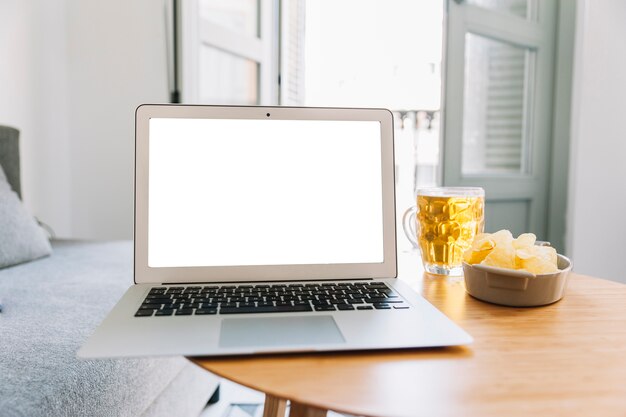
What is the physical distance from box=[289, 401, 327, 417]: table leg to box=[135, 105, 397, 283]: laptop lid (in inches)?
7.2

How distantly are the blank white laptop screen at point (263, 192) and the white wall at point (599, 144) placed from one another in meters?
1.69

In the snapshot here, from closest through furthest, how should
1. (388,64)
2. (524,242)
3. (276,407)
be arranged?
(524,242), (276,407), (388,64)

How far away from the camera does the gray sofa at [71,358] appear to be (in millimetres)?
732

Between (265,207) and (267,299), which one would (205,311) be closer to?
(267,299)

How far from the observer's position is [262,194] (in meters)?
0.76

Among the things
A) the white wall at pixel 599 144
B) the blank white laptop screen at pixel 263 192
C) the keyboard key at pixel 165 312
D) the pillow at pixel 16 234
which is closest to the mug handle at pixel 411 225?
the blank white laptop screen at pixel 263 192

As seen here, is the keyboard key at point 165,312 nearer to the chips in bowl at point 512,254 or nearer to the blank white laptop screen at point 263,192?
the blank white laptop screen at point 263,192

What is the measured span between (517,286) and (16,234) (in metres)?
1.35

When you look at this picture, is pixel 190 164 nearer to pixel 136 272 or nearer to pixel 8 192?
pixel 136 272

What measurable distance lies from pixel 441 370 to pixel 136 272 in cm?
45

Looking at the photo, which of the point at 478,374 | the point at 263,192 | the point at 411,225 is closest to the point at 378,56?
the point at 411,225

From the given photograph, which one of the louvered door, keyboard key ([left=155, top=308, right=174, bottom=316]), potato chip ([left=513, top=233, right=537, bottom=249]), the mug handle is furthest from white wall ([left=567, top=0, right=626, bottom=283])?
keyboard key ([left=155, top=308, right=174, bottom=316])

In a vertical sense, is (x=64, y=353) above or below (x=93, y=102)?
below

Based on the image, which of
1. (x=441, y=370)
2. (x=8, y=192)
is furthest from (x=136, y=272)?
(x=8, y=192)
